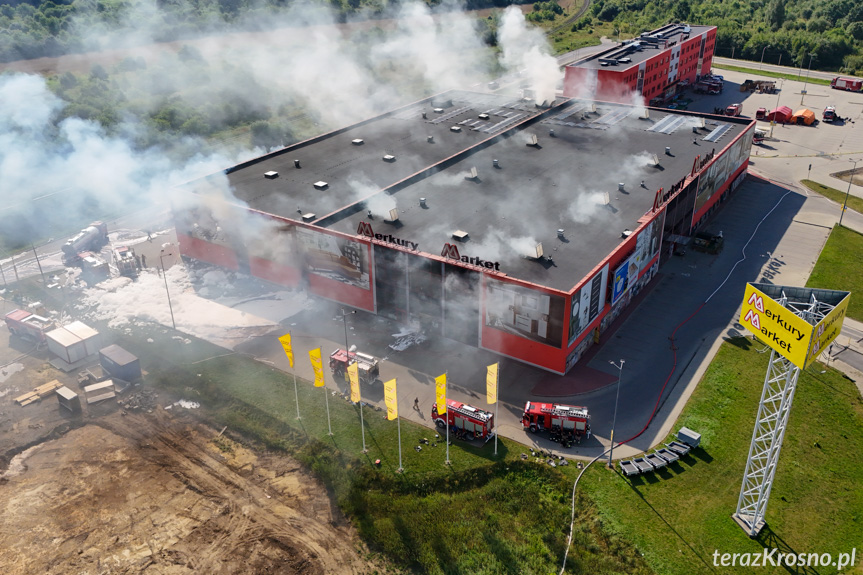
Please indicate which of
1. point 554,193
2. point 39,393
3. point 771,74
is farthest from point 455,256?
point 771,74

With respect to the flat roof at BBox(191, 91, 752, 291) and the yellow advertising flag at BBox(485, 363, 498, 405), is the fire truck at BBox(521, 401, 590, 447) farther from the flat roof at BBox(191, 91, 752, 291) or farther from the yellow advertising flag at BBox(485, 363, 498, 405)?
the flat roof at BBox(191, 91, 752, 291)

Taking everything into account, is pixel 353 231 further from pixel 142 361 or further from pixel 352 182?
pixel 142 361

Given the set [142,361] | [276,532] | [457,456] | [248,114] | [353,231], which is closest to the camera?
[276,532]

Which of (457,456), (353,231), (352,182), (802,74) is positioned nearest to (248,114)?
(352,182)

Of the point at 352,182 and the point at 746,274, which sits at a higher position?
the point at 352,182

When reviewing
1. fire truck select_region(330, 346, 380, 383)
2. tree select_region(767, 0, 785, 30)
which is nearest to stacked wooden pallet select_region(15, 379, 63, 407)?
fire truck select_region(330, 346, 380, 383)

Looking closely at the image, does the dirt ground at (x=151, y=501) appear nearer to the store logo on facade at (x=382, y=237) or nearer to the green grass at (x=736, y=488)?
the green grass at (x=736, y=488)
